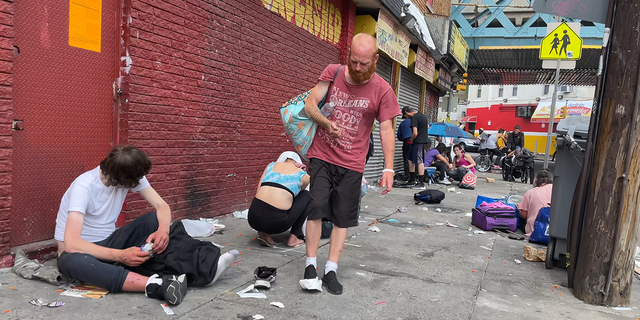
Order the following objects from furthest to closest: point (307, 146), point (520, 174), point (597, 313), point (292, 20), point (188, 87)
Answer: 1. point (520, 174)
2. point (292, 20)
3. point (188, 87)
4. point (307, 146)
5. point (597, 313)

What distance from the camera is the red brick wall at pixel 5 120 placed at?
3220mm

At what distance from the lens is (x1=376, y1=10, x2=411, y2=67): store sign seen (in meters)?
10.1

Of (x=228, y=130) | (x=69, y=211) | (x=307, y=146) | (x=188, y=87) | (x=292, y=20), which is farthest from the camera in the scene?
(x=292, y=20)

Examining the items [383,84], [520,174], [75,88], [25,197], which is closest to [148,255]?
[25,197]

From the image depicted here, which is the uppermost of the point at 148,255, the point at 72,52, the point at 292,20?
the point at 292,20

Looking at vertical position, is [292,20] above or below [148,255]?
above

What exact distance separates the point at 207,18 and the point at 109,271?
328 cm

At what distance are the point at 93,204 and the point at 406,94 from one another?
12250mm

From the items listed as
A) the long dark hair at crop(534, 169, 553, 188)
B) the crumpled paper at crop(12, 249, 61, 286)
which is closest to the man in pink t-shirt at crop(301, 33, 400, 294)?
the crumpled paper at crop(12, 249, 61, 286)

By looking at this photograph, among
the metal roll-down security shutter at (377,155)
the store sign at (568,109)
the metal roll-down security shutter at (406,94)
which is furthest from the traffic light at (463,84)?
the store sign at (568,109)

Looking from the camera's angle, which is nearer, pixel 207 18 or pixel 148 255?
pixel 148 255

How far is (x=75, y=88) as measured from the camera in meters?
3.96

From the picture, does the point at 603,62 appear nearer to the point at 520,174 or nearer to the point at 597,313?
the point at 597,313

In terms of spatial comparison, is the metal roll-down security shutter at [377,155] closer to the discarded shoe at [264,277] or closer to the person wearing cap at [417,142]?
the person wearing cap at [417,142]
